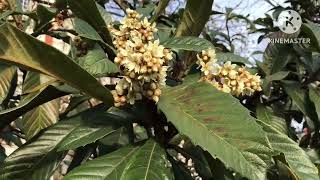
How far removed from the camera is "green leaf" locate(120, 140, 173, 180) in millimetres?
817

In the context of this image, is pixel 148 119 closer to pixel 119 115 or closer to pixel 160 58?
pixel 119 115

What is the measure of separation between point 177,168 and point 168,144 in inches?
3.4

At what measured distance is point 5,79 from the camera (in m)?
1.24

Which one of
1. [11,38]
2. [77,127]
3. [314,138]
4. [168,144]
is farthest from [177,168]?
[314,138]

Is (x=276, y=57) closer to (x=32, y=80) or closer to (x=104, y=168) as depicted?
(x=32, y=80)

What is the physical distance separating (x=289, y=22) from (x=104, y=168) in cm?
121

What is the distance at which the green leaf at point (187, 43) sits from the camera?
1.03m

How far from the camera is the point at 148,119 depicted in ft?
3.26

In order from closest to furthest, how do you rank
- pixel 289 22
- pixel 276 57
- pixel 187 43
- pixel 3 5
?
pixel 187 43 < pixel 3 5 < pixel 276 57 < pixel 289 22

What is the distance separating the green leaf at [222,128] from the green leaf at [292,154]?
6.6 inches

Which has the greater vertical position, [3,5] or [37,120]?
[3,5]

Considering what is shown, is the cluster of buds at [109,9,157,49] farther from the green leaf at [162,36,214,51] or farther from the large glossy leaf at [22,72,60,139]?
the large glossy leaf at [22,72,60,139]

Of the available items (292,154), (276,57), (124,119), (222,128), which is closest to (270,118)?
(276,57)

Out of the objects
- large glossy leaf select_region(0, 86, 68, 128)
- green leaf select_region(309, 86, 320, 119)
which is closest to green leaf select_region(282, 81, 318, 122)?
green leaf select_region(309, 86, 320, 119)
